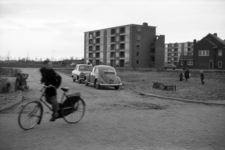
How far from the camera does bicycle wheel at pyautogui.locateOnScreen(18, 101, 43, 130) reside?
582 cm

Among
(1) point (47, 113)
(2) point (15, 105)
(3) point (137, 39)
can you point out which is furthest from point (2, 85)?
(3) point (137, 39)

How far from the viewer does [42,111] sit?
245 inches

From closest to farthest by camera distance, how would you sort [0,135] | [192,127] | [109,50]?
[0,135], [192,127], [109,50]

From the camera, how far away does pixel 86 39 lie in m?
98.7

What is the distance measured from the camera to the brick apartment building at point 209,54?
6122 cm

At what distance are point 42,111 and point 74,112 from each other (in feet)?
3.07


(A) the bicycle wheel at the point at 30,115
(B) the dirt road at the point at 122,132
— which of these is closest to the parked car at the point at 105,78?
(B) the dirt road at the point at 122,132

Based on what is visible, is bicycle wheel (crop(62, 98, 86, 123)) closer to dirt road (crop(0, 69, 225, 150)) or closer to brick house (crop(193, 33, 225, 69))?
dirt road (crop(0, 69, 225, 150))

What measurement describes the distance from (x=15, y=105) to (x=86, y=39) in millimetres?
90820

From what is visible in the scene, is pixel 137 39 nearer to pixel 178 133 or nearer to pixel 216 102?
pixel 216 102

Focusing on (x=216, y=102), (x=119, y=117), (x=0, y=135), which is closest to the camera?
(x=0, y=135)

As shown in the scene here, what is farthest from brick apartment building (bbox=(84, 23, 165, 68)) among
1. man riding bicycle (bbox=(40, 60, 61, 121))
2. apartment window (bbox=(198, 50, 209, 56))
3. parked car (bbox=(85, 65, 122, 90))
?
man riding bicycle (bbox=(40, 60, 61, 121))

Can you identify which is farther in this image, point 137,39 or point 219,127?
point 137,39

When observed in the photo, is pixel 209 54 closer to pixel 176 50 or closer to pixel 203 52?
pixel 203 52
